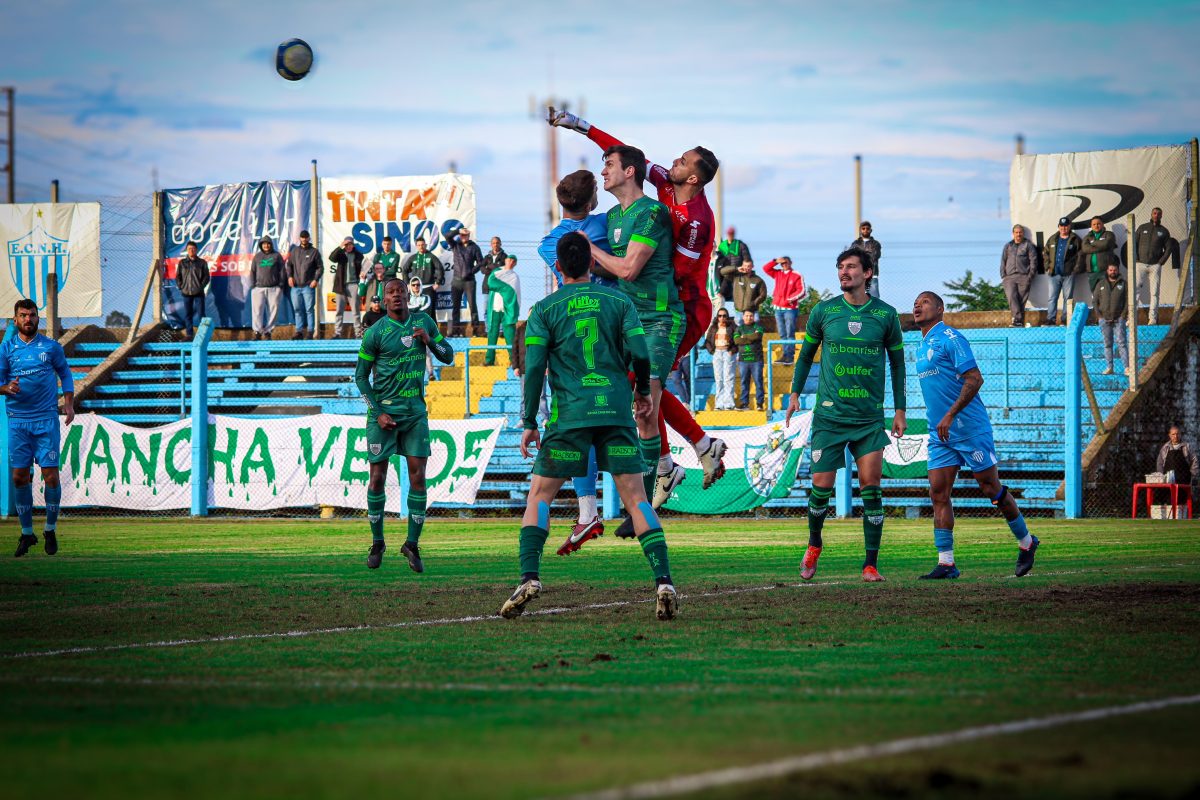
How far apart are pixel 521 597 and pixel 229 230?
26.1 metres

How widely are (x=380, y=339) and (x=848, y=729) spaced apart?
8.86 m

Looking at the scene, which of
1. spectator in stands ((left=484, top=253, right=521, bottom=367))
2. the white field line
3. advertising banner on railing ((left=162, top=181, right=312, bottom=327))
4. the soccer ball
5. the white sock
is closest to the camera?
the white field line

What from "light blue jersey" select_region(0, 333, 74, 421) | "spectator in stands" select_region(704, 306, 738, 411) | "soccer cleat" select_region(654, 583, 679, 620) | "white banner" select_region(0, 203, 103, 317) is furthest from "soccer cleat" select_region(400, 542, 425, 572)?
"white banner" select_region(0, 203, 103, 317)

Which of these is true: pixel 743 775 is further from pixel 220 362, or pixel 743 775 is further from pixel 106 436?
pixel 220 362

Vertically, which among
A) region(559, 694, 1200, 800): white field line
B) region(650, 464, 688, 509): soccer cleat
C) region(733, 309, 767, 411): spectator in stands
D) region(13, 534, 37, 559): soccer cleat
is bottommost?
region(13, 534, 37, 559): soccer cleat

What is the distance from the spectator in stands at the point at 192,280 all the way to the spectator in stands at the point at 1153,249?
697 inches

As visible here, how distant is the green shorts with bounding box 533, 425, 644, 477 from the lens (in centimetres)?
869

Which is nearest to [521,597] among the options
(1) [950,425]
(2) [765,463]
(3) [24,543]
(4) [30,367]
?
(1) [950,425]

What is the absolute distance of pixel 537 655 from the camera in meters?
7.10

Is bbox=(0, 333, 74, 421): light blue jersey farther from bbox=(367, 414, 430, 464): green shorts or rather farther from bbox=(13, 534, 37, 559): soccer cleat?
bbox=(367, 414, 430, 464): green shorts

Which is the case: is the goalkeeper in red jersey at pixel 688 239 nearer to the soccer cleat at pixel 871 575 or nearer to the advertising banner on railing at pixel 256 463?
the soccer cleat at pixel 871 575

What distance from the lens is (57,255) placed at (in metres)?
33.9

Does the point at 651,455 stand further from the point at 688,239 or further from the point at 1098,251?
the point at 1098,251

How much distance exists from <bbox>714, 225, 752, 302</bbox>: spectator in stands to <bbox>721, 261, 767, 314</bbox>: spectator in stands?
36 cm
